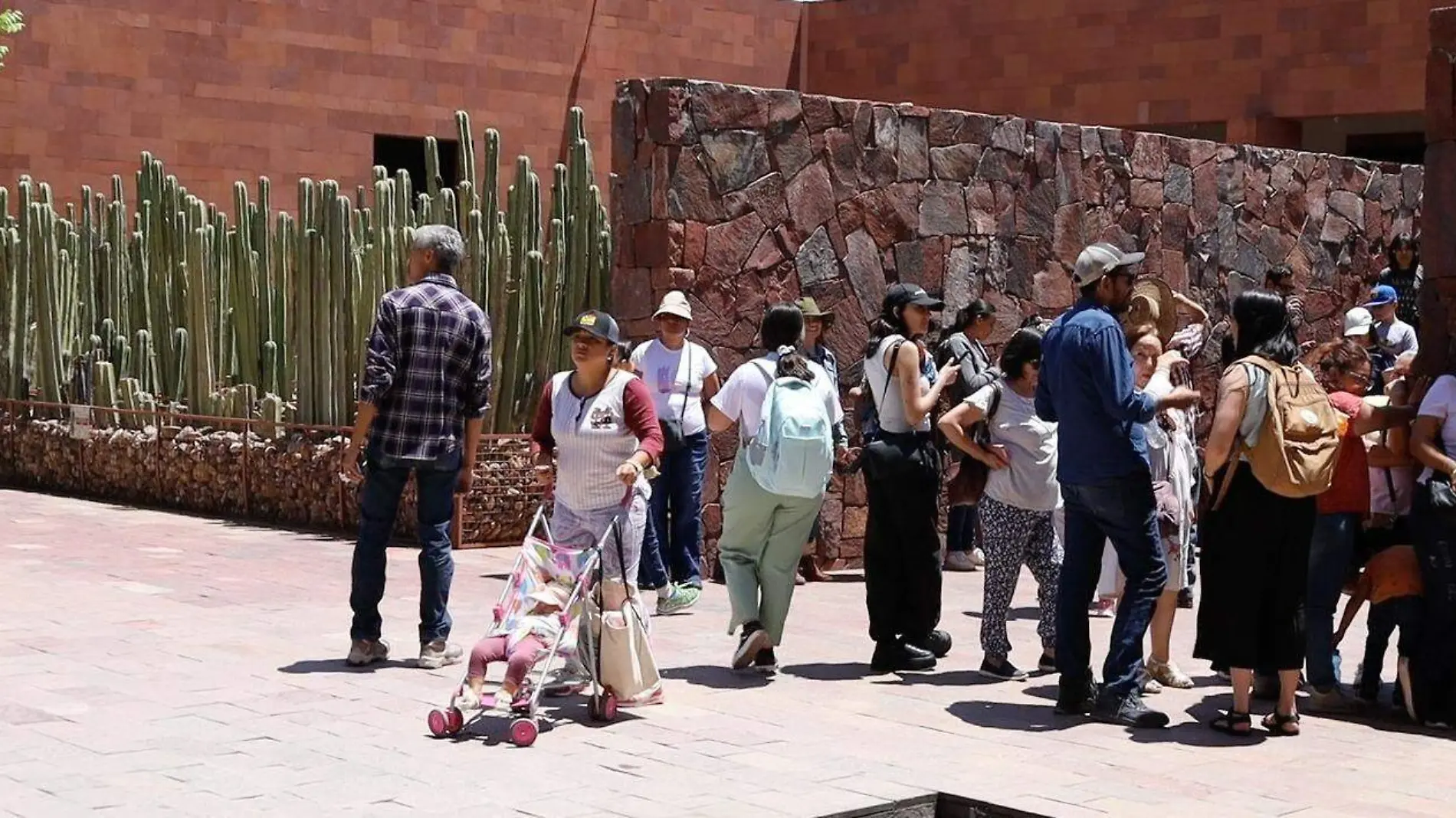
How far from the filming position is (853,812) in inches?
236

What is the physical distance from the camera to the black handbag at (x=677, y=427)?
10492 millimetres

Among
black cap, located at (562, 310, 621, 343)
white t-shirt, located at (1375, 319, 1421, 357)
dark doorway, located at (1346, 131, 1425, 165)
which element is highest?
dark doorway, located at (1346, 131, 1425, 165)

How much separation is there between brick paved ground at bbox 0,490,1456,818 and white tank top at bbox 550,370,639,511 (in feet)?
2.62

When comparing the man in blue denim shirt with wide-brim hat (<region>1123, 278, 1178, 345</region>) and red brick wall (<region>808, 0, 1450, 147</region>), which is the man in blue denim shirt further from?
red brick wall (<region>808, 0, 1450, 147</region>)

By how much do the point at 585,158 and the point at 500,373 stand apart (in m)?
1.46

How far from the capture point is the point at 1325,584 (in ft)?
26.5

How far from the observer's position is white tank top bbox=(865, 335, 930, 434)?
28.3ft

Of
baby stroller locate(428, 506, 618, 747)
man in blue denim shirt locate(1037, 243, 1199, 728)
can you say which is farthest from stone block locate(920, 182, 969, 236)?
baby stroller locate(428, 506, 618, 747)

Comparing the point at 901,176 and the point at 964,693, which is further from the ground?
the point at 901,176

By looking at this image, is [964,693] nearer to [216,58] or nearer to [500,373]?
[500,373]

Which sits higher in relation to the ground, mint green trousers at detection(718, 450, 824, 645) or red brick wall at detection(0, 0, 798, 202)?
red brick wall at detection(0, 0, 798, 202)

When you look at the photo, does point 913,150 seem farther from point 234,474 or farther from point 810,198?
point 234,474

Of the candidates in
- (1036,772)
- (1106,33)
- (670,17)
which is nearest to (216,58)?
(670,17)

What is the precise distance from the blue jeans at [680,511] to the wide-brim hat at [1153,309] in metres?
2.41
